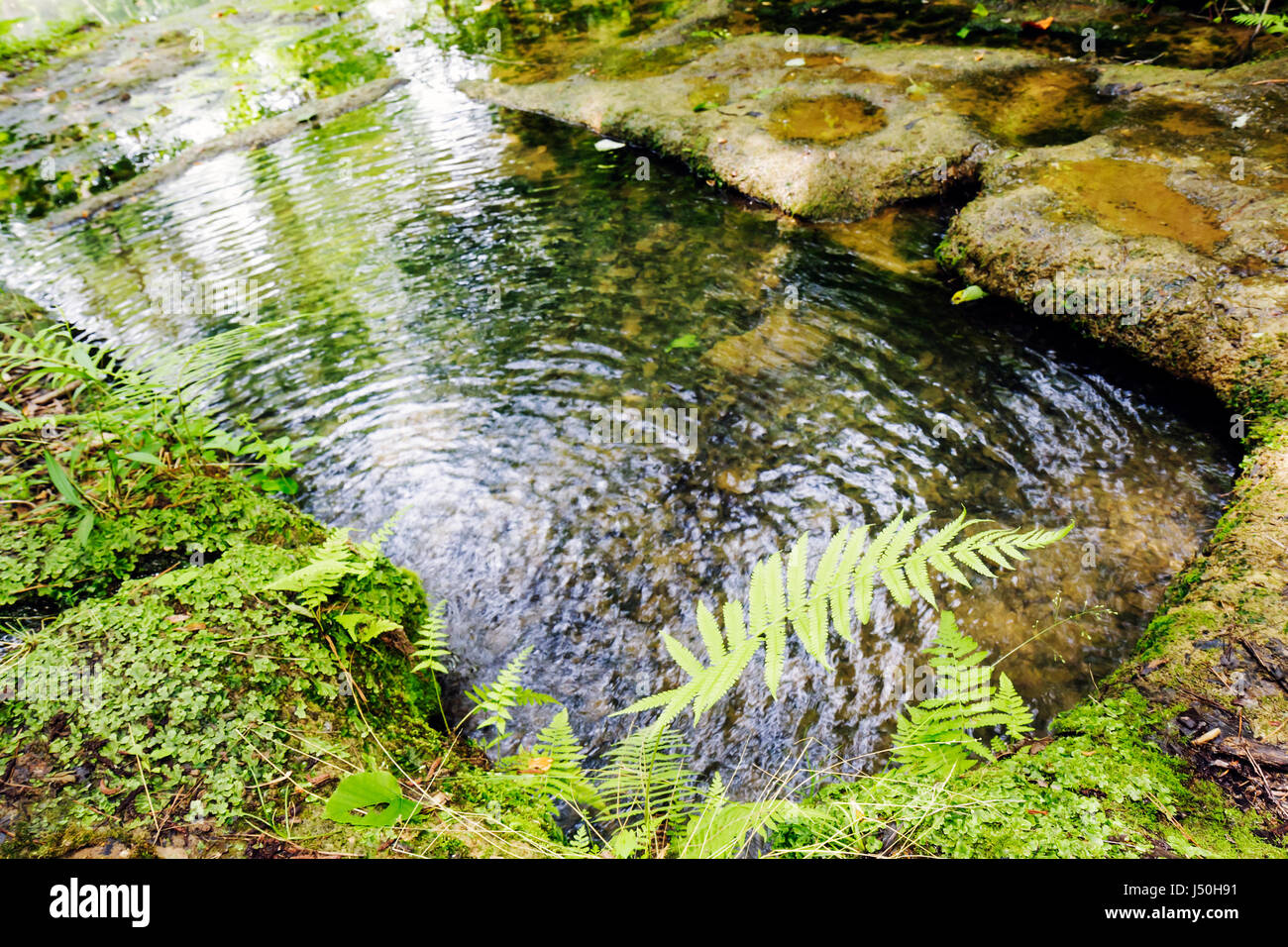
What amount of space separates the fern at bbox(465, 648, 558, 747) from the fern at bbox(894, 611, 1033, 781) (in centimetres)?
148

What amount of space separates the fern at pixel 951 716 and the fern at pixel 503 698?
1485mm

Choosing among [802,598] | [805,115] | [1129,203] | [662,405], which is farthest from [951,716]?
[805,115]

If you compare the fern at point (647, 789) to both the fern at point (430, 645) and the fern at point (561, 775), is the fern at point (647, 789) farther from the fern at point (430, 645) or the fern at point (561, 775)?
the fern at point (430, 645)

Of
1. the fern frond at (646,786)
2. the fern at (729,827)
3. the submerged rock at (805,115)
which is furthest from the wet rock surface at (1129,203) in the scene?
the fern frond at (646,786)

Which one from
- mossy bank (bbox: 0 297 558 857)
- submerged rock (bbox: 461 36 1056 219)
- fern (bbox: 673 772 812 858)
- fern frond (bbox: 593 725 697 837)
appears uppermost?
submerged rock (bbox: 461 36 1056 219)

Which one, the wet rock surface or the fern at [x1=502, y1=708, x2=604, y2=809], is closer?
the fern at [x1=502, y1=708, x2=604, y2=809]

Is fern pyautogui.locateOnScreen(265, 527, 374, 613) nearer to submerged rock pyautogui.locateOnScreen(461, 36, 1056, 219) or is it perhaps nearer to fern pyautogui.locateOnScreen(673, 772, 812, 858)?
fern pyautogui.locateOnScreen(673, 772, 812, 858)

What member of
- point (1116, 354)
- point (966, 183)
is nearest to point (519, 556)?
point (1116, 354)

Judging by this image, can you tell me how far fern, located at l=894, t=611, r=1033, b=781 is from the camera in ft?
6.91

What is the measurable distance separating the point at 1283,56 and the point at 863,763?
8549 millimetres

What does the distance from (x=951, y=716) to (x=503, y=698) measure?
175 centimetres

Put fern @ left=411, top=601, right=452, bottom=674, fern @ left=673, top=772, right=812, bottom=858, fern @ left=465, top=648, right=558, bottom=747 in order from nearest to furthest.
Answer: fern @ left=673, top=772, right=812, bottom=858
fern @ left=465, top=648, right=558, bottom=747
fern @ left=411, top=601, right=452, bottom=674

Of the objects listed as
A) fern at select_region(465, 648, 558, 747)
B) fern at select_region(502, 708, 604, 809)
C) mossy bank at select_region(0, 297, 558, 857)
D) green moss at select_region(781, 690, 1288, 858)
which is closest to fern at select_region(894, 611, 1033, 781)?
green moss at select_region(781, 690, 1288, 858)

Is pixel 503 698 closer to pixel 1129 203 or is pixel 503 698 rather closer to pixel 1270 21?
pixel 1129 203
